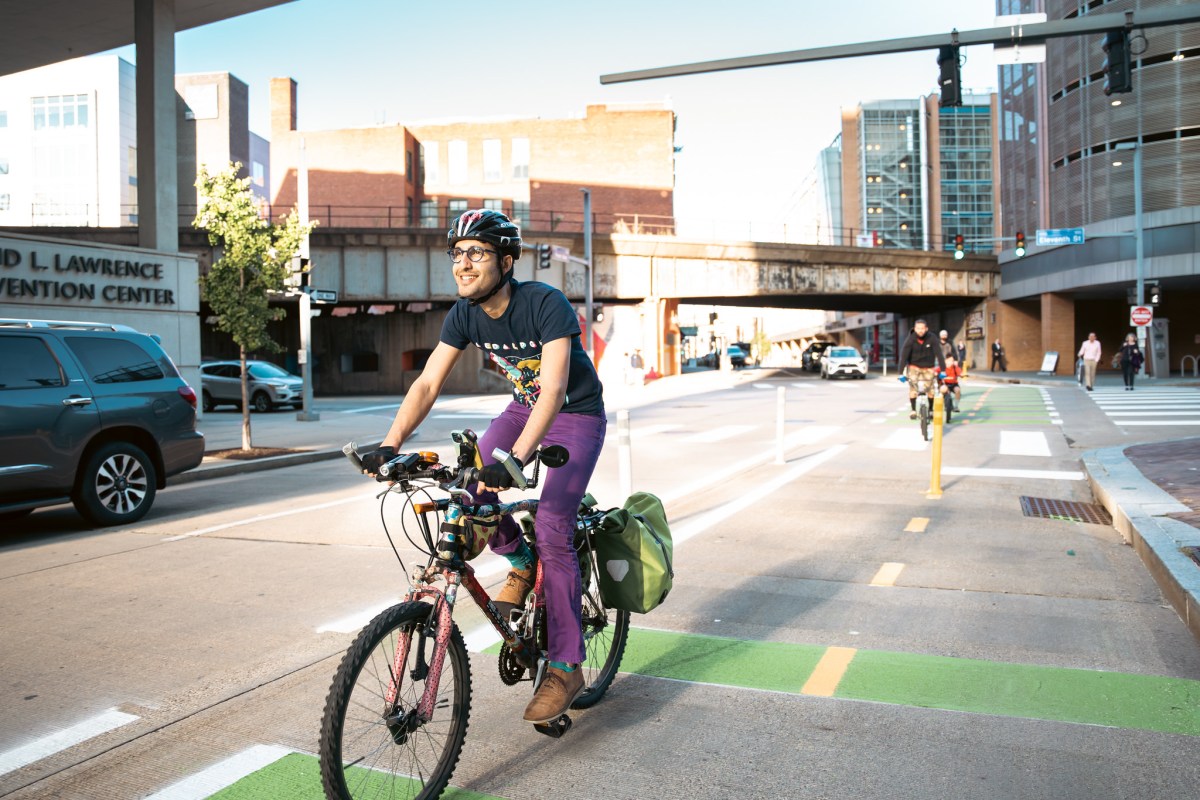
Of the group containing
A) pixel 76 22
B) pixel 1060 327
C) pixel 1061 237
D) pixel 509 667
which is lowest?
pixel 509 667

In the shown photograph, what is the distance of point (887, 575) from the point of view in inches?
269

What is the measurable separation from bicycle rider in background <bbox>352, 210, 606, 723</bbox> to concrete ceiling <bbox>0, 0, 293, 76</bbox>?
22057 mm

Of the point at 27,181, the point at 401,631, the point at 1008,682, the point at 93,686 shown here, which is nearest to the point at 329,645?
the point at 93,686

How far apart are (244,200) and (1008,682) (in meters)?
14.1

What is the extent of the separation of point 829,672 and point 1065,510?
597cm

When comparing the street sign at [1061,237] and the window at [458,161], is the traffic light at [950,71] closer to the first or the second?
the street sign at [1061,237]

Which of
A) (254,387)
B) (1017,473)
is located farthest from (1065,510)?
(254,387)

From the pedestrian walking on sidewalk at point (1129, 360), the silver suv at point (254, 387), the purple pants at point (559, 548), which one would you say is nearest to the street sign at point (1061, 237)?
the pedestrian walking on sidewalk at point (1129, 360)

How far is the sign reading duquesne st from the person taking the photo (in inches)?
723

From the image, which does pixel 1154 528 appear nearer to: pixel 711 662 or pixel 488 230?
pixel 711 662

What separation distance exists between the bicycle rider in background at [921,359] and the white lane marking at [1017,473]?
156 inches

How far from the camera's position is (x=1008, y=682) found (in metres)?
4.54

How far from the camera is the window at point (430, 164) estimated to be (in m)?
65.5

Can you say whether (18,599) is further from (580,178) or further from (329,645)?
(580,178)
